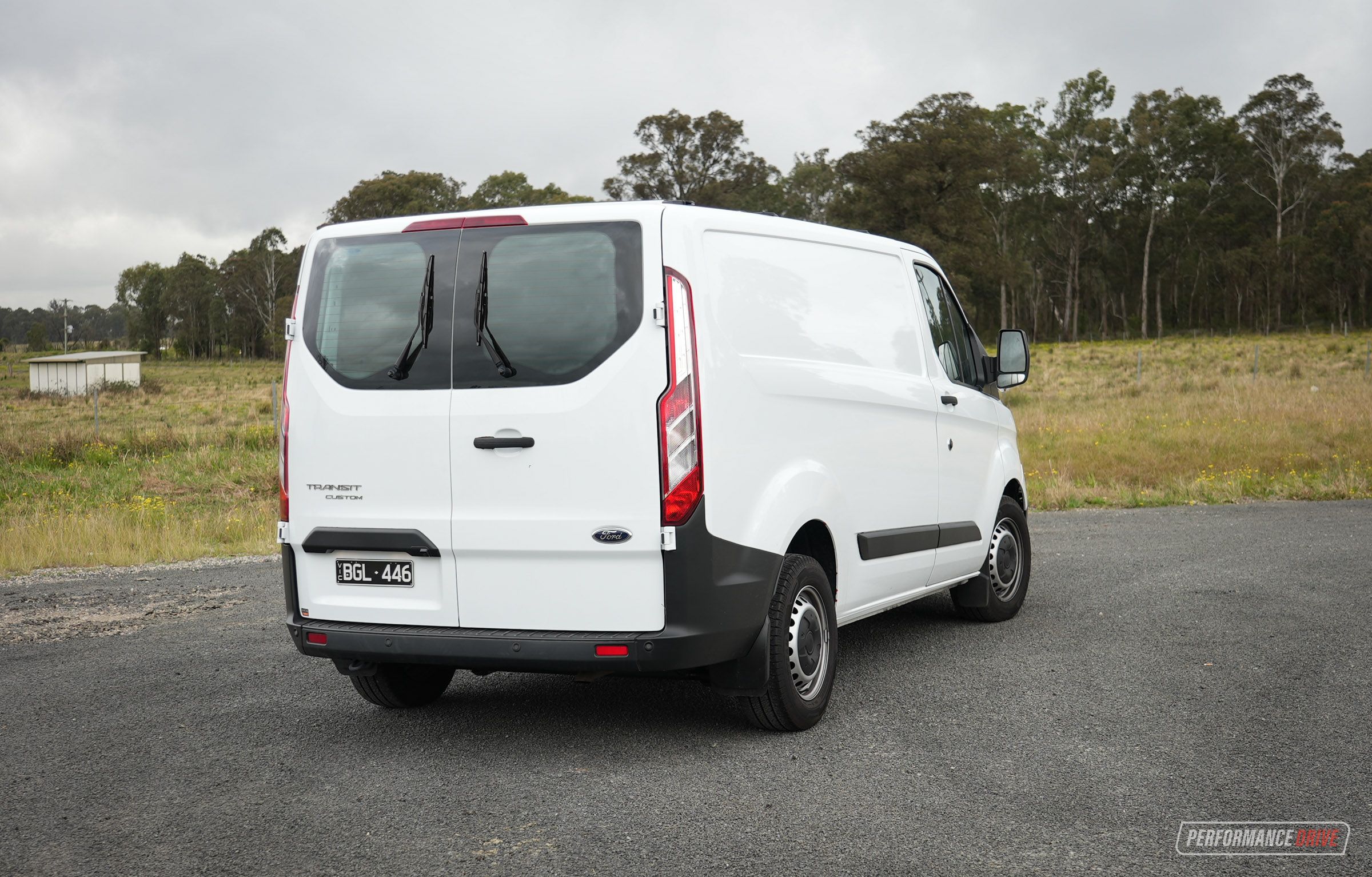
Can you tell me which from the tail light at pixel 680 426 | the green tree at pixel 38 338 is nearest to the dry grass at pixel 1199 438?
the tail light at pixel 680 426

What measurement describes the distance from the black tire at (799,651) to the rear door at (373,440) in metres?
1.29

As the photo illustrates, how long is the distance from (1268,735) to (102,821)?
434cm

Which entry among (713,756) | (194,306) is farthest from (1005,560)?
(194,306)

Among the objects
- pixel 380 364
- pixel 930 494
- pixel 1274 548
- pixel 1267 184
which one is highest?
pixel 1267 184

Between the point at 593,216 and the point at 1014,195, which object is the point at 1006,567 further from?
the point at 1014,195

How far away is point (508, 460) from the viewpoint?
4453 mm

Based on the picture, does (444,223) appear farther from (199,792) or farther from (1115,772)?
(1115,772)

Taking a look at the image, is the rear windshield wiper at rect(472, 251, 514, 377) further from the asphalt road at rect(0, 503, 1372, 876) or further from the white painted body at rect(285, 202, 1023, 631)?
the asphalt road at rect(0, 503, 1372, 876)

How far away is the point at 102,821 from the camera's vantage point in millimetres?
3951

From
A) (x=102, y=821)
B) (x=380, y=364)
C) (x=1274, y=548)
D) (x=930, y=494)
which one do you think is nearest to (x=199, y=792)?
(x=102, y=821)

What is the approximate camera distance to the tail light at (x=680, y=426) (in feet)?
14.1

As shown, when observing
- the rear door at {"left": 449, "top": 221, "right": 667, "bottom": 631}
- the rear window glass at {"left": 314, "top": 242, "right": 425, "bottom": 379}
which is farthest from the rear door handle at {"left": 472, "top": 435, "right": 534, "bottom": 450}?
the rear window glass at {"left": 314, "top": 242, "right": 425, "bottom": 379}

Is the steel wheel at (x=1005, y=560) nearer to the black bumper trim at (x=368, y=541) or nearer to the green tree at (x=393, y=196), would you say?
the black bumper trim at (x=368, y=541)

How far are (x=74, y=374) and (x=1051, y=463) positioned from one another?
196 ft
